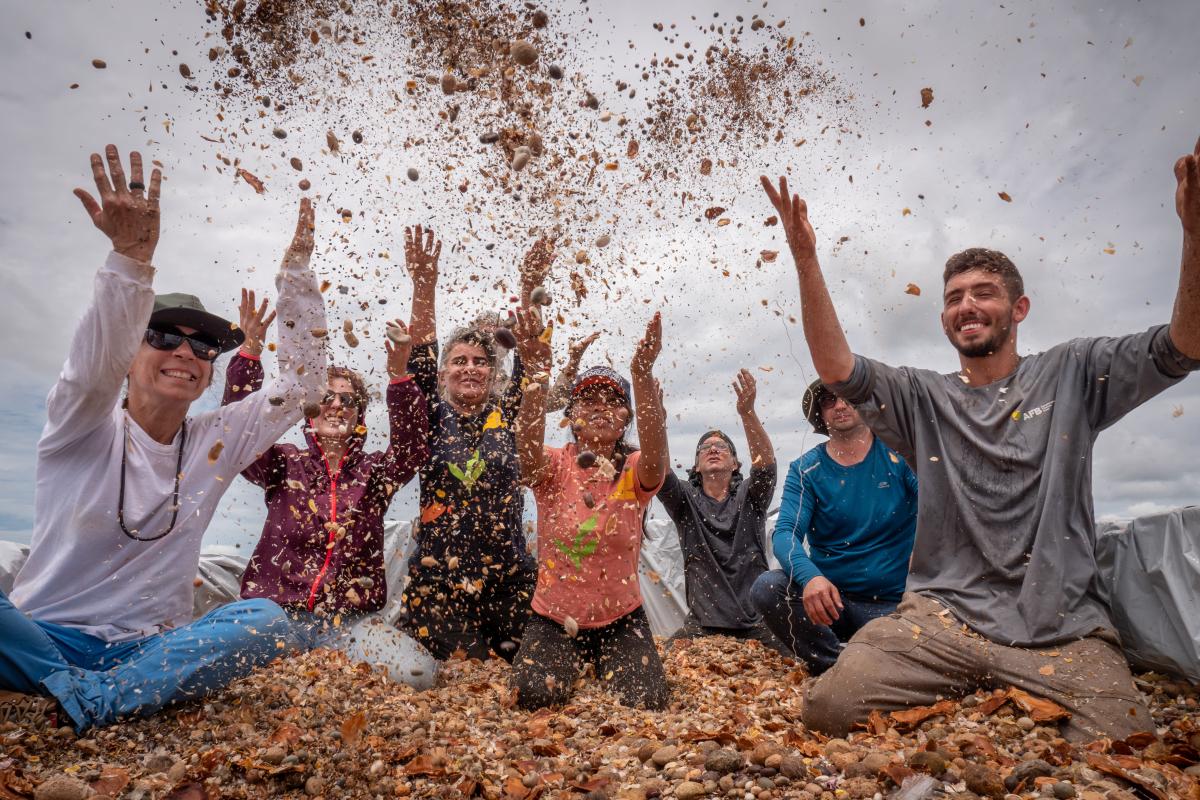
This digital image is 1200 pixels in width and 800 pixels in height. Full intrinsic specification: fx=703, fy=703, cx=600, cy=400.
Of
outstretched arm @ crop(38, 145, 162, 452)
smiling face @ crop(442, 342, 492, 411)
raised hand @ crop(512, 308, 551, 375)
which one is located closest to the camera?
outstretched arm @ crop(38, 145, 162, 452)

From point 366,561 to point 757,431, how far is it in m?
2.56

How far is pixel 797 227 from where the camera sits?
274cm

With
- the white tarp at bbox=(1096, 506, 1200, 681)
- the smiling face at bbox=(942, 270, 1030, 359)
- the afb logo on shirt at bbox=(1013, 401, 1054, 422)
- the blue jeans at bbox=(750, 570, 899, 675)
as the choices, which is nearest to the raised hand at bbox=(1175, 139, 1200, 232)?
the smiling face at bbox=(942, 270, 1030, 359)

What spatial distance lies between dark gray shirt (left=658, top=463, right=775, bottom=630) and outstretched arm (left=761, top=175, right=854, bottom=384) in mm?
2171

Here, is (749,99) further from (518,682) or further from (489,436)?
(518,682)

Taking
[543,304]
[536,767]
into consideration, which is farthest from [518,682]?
[543,304]

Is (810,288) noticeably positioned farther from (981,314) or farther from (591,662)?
(591,662)

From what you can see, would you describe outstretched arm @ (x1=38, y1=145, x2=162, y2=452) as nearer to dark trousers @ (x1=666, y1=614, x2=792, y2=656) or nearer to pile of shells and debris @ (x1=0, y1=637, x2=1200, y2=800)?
pile of shells and debris @ (x1=0, y1=637, x2=1200, y2=800)

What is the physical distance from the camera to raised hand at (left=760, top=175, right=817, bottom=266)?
2.74m

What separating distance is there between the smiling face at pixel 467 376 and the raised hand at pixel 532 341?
2.86 ft

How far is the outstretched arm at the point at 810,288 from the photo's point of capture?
274cm

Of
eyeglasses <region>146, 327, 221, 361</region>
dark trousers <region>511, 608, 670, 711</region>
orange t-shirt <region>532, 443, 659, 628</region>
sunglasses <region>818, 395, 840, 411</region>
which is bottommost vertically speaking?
dark trousers <region>511, 608, 670, 711</region>

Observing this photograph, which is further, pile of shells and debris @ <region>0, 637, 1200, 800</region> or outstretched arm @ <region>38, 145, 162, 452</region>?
outstretched arm @ <region>38, 145, 162, 452</region>

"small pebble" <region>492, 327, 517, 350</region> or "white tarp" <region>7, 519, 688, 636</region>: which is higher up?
"small pebble" <region>492, 327, 517, 350</region>
